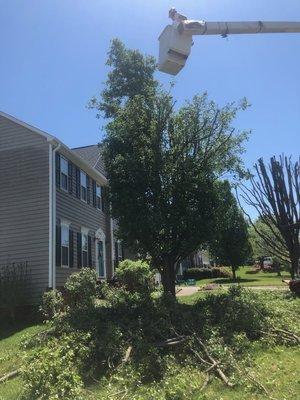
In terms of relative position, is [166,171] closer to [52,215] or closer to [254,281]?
[52,215]

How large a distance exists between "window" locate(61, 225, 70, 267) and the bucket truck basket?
1475 centimetres

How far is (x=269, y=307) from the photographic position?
11.0 metres

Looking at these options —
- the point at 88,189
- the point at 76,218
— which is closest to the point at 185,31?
the point at 76,218

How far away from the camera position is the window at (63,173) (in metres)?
19.6

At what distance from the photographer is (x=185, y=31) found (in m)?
5.01

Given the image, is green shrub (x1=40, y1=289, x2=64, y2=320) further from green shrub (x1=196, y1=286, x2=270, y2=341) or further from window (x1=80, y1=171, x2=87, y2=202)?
window (x1=80, y1=171, x2=87, y2=202)

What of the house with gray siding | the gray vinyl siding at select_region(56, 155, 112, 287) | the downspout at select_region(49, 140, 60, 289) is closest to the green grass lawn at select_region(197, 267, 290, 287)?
the gray vinyl siding at select_region(56, 155, 112, 287)

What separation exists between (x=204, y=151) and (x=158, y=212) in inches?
108

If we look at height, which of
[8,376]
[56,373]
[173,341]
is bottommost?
[8,376]

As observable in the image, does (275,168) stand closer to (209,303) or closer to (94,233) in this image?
(209,303)

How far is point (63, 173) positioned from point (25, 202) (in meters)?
2.15

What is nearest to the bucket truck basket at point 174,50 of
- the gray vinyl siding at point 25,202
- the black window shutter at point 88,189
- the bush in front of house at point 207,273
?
the gray vinyl siding at point 25,202

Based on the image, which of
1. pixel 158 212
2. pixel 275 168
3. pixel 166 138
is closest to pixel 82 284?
pixel 158 212

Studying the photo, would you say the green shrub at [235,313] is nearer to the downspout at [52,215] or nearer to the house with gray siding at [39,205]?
the house with gray siding at [39,205]
